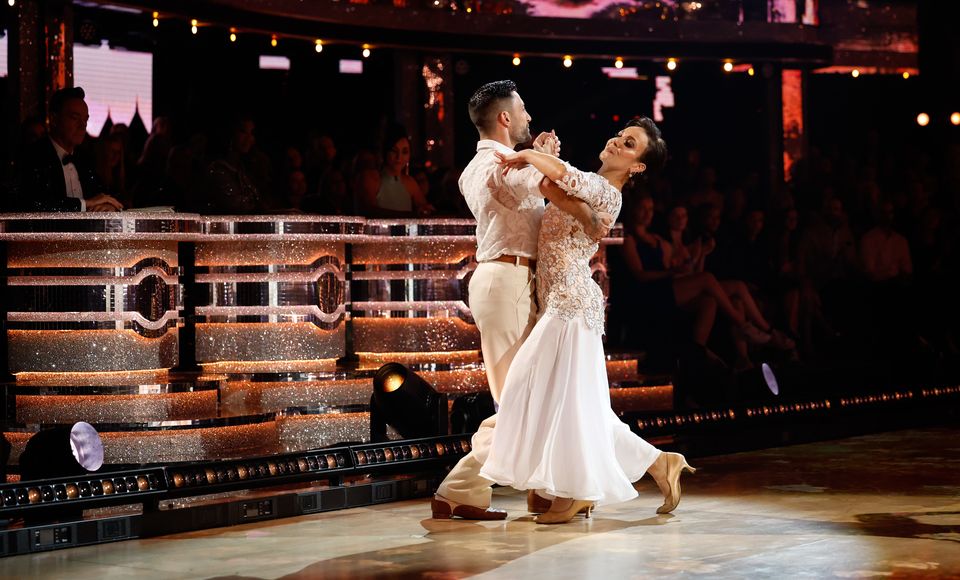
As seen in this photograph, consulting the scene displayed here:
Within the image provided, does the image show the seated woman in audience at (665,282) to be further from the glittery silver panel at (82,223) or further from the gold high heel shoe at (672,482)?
the gold high heel shoe at (672,482)

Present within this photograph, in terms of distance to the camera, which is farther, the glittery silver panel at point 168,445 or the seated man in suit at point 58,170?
the seated man in suit at point 58,170

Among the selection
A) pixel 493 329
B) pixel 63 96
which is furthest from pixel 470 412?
pixel 63 96

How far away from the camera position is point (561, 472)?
5441 mm

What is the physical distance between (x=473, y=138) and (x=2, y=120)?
5.07m

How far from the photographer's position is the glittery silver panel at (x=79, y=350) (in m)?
7.29

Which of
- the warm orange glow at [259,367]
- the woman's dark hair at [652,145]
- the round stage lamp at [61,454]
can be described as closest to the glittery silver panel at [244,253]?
the warm orange glow at [259,367]

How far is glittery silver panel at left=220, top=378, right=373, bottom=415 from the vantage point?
7742mm

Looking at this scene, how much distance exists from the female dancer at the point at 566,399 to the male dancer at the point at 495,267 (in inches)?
3.4

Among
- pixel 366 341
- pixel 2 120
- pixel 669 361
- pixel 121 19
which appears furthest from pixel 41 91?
pixel 669 361

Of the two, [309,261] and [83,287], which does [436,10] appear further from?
[83,287]

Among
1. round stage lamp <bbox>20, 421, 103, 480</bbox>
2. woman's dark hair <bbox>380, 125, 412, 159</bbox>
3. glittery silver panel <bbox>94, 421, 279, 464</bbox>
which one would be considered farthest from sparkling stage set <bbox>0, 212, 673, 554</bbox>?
woman's dark hair <bbox>380, 125, 412, 159</bbox>

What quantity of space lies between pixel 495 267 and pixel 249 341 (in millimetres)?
2596

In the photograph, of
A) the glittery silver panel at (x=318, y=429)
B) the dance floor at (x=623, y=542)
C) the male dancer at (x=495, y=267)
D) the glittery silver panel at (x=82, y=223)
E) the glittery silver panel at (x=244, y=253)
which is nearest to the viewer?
the dance floor at (x=623, y=542)

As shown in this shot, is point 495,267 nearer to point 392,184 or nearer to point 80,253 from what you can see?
point 80,253
